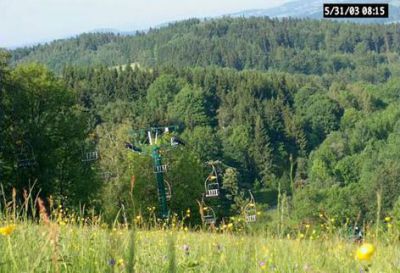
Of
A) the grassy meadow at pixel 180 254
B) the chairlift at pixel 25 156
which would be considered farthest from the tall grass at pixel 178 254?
the chairlift at pixel 25 156

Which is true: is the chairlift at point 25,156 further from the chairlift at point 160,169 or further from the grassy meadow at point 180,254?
the grassy meadow at point 180,254

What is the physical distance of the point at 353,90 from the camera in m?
132

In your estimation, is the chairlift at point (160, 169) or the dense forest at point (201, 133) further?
the chairlift at point (160, 169)

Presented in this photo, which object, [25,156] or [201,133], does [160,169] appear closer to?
[25,156]

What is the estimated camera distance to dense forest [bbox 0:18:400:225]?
21.6 metres

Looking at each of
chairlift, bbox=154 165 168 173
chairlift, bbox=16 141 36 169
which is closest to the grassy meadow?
chairlift, bbox=16 141 36 169

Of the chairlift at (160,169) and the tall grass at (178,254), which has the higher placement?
the tall grass at (178,254)

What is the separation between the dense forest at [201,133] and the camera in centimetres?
2158

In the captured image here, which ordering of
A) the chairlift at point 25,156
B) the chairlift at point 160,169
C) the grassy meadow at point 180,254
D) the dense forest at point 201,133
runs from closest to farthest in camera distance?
1. the grassy meadow at point 180,254
2. the chairlift at point 25,156
3. the dense forest at point 201,133
4. the chairlift at point 160,169

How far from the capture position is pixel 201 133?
3425 inches

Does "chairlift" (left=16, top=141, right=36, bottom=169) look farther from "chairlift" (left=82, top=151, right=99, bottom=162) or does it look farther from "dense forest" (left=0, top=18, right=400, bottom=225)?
"chairlift" (left=82, top=151, right=99, bottom=162)

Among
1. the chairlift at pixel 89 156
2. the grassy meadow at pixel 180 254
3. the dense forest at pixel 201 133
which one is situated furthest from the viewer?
the chairlift at pixel 89 156

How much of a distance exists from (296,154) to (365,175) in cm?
3355

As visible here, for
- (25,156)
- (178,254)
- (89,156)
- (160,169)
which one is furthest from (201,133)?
(178,254)
